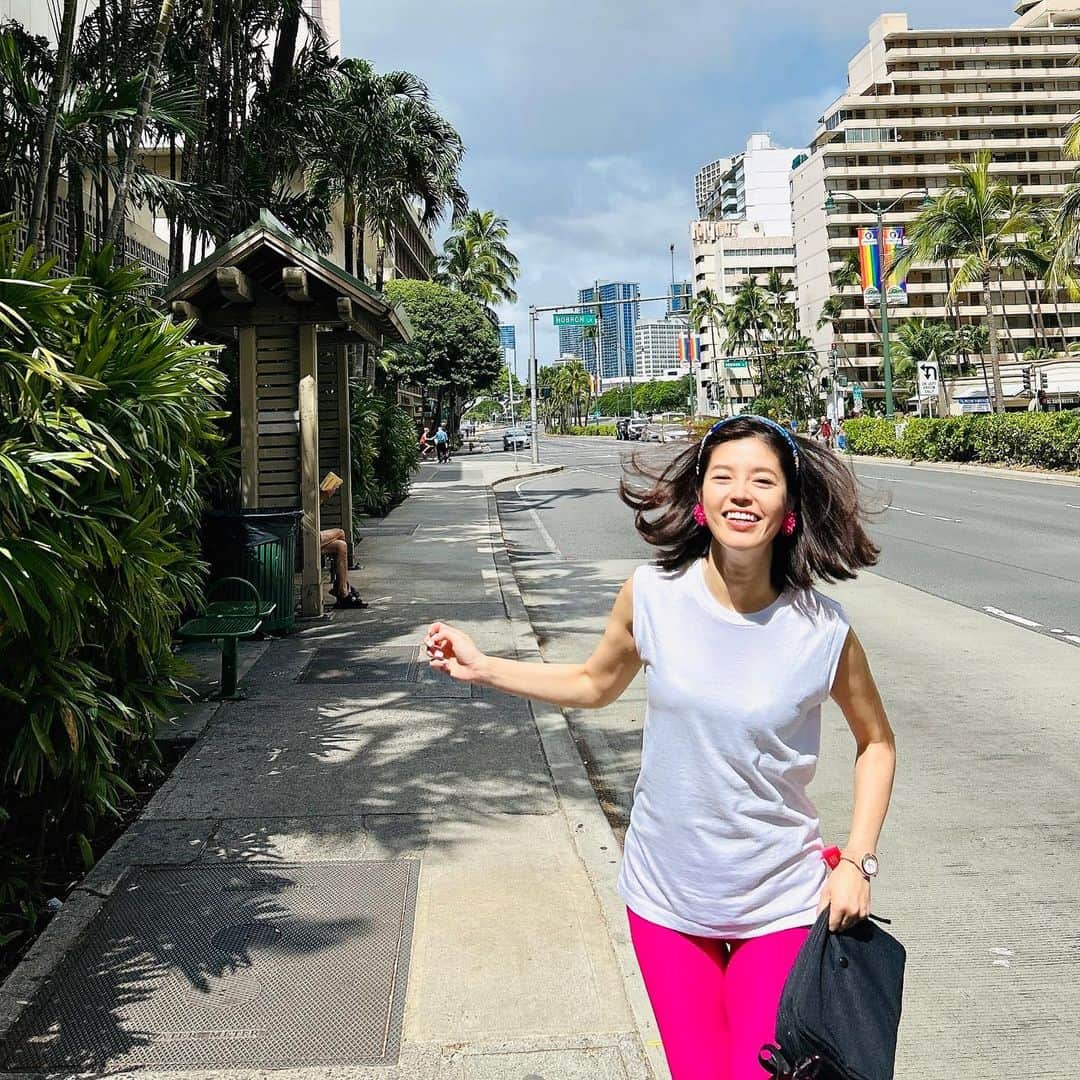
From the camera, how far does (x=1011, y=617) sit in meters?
11.0

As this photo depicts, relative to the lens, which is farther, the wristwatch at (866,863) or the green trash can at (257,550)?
the green trash can at (257,550)

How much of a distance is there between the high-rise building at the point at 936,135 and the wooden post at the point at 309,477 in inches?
3585

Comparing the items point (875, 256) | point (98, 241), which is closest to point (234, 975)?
point (98, 241)

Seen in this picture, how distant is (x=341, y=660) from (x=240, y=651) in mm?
902

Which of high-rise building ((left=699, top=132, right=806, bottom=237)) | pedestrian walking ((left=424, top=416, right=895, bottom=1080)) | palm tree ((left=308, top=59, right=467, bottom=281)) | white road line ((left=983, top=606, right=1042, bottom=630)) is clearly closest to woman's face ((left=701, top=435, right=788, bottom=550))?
pedestrian walking ((left=424, top=416, right=895, bottom=1080))

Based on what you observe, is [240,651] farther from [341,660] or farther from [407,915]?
[407,915]

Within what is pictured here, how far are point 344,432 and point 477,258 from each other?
62766 mm

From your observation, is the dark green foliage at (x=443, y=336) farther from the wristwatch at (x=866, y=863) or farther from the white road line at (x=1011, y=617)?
the wristwatch at (x=866, y=863)

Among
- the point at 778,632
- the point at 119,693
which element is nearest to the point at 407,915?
the point at 119,693

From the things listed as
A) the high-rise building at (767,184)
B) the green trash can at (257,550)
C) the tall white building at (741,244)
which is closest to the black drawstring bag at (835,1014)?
Result: the green trash can at (257,550)

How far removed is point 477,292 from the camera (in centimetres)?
7444

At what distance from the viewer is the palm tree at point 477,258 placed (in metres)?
73.4

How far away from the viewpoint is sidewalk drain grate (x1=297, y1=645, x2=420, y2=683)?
28.2 ft

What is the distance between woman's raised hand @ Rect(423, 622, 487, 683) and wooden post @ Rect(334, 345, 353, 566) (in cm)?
1157
